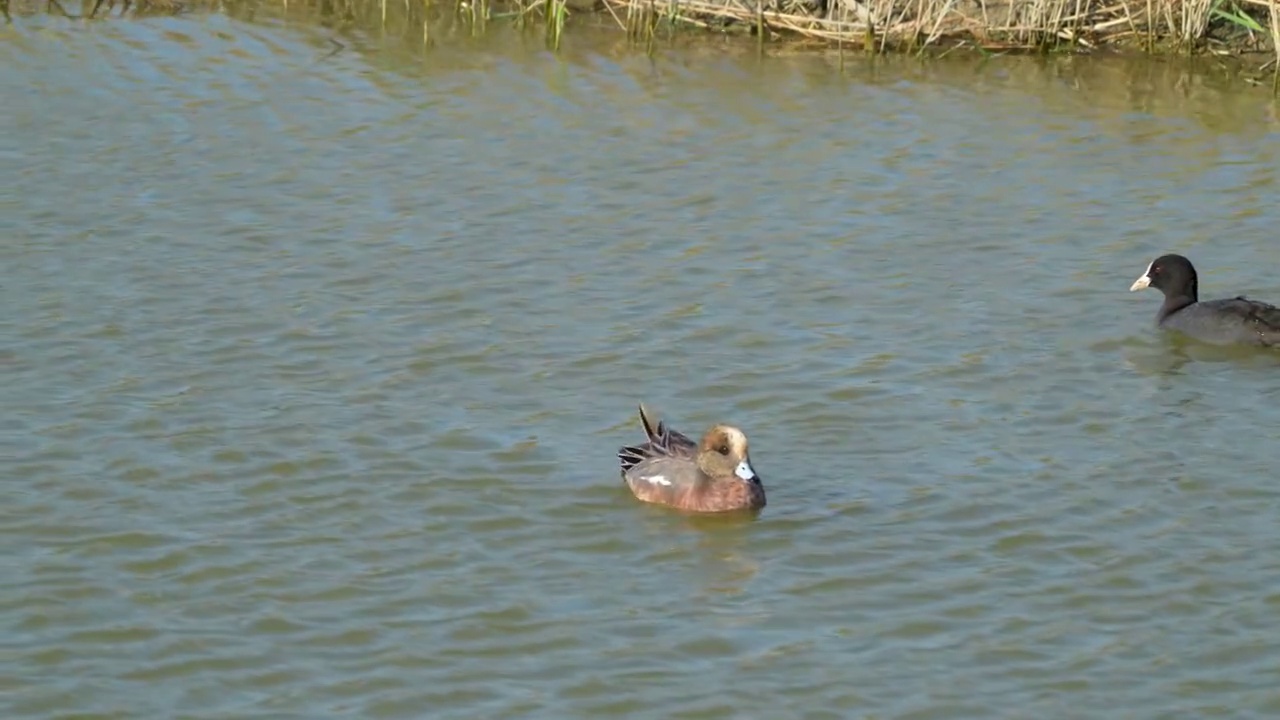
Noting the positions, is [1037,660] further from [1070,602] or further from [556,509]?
[556,509]

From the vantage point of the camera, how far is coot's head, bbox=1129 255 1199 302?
12.6 meters

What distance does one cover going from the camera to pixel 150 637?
27.5 ft

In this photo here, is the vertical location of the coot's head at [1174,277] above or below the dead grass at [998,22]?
below

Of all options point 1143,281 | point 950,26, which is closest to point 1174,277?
point 1143,281

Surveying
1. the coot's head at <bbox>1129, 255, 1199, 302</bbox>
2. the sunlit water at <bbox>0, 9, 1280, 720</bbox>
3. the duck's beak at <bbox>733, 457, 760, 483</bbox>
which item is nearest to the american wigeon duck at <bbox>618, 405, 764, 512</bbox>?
the duck's beak at <bbox>733, 457, 760, 483</bbox>

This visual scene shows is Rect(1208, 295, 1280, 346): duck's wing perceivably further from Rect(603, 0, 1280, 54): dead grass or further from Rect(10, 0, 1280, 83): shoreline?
Rect(603, 0, 1280, 54): dead grass

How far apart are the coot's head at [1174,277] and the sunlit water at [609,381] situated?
29 cm

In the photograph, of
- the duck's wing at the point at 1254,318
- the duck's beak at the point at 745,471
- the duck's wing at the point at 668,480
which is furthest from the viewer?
the duck's wing at the point at 1254,318

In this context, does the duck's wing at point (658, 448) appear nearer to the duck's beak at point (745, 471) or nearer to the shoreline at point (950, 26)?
the duck's beak at point (745, 471)

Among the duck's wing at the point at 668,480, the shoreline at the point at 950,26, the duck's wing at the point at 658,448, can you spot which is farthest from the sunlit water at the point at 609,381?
the shoreline at the point at 950,26

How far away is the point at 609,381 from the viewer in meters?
11.5

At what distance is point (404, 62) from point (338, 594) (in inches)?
A: 394

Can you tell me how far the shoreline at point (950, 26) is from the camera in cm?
1803

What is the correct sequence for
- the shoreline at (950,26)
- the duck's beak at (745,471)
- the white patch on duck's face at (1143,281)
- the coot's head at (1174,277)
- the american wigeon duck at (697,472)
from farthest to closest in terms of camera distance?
the shoreline at (950,26) < the white patch on duck's face at (1143,281) < the coot's head at (1174,277) < the american wigeon duck at (697,472) < the duck's beak at (745,471)
